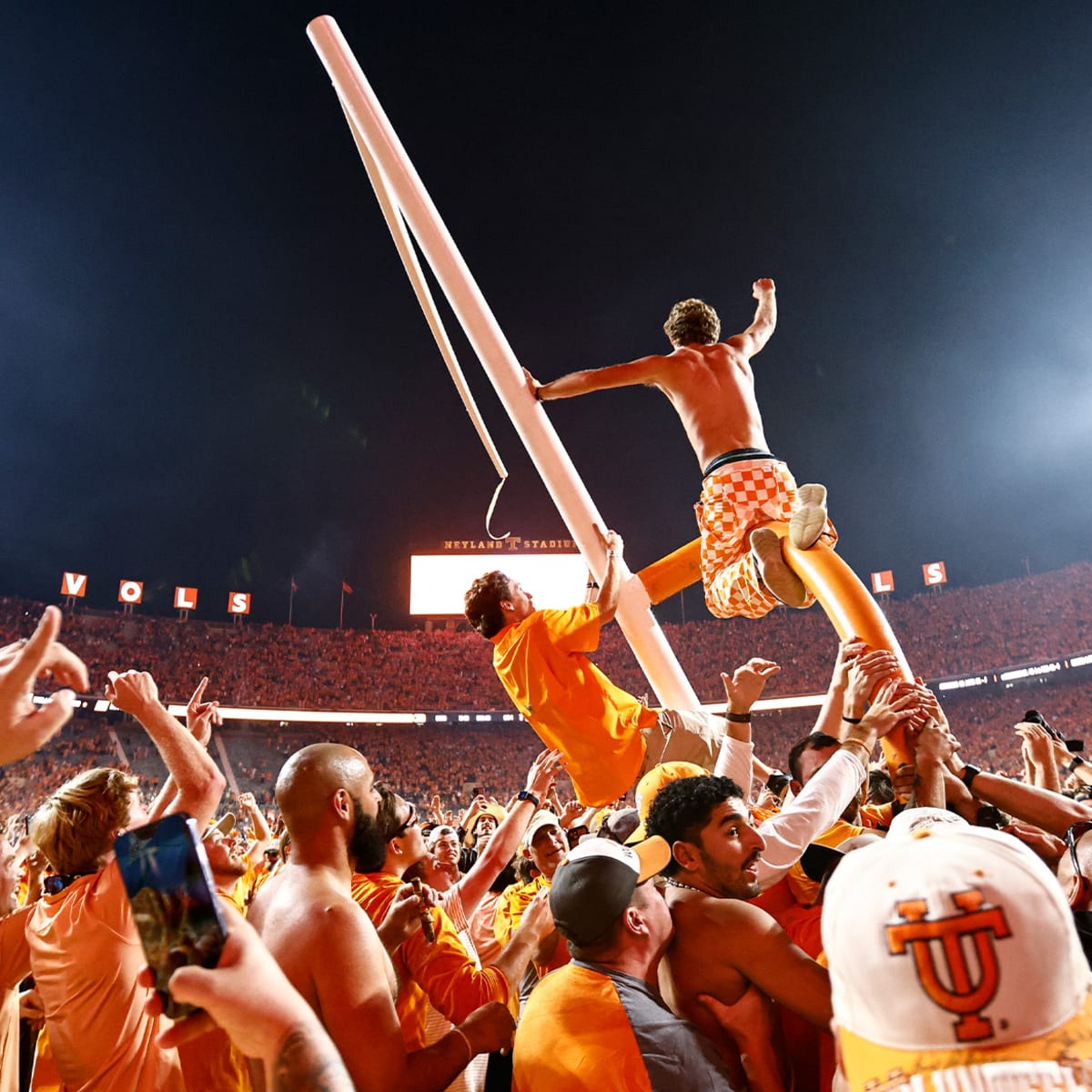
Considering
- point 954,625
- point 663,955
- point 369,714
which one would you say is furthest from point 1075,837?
point 954,625

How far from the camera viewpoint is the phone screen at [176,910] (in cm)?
101

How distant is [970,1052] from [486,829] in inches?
289

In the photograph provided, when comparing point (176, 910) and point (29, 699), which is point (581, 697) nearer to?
point (29, 699)

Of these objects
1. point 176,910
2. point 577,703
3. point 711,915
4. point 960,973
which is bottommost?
point 960,973

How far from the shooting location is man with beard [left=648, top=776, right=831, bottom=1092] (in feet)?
6.88

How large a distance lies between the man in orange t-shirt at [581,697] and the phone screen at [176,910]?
292 cm

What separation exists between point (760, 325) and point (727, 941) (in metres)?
3.61

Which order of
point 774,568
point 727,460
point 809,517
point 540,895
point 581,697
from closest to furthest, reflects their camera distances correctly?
point 540,895
point 809,517
point 774,568
point 581,697
point 727,460

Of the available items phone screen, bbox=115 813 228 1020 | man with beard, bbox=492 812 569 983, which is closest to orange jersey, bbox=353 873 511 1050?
man with beard, bbox=492 812 569 983

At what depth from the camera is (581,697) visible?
4027 mm

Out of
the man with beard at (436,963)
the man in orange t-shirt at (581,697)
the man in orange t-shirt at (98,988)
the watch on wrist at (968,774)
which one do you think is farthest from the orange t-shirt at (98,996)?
the watch on wrist at (968,774)

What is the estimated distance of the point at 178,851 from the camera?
3.37ft

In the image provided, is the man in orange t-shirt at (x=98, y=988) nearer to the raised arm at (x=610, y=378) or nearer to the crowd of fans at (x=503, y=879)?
the crowd of fans at (x=503, y=879)

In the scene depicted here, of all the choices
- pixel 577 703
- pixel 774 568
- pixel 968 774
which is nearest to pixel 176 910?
pixel 968 774
